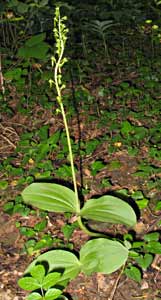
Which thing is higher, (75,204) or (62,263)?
(75,204)

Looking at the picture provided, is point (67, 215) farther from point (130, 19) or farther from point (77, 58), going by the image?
point (130, 19)

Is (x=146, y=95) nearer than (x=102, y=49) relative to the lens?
Yes

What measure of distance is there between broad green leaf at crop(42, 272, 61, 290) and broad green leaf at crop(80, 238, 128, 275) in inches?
7.4

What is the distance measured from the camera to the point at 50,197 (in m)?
2.20

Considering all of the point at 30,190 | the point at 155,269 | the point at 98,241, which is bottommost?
the point at 155,269

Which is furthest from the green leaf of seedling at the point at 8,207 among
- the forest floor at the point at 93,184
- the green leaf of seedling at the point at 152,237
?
the green leaf of seedling at the point at 152,237

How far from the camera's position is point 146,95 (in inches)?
145

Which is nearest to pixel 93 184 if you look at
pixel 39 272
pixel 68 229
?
pixel 68 229

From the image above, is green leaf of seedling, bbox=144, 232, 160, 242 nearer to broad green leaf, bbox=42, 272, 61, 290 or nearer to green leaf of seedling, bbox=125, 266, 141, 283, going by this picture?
green leaf of seedling, bbox=125, 266, 141, 283

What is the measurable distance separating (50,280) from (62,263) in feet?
0.65

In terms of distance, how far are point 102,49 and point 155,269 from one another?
3.17 metres

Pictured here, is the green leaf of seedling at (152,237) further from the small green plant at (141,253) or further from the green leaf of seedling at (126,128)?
→ the green leaf of seedling at (126,128)

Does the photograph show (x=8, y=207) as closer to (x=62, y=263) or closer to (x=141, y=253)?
(x=62, y=263)

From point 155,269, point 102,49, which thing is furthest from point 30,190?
point 102,49
